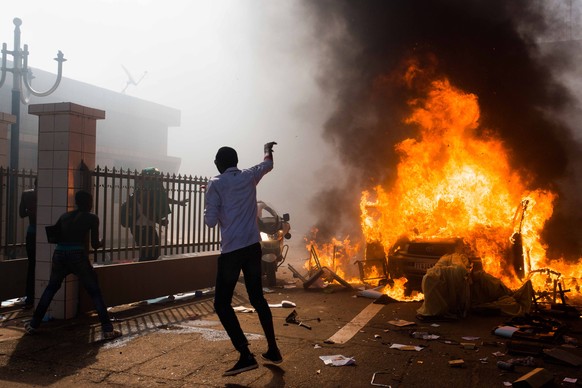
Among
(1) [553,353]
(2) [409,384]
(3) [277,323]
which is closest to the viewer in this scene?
(2) [409,384]

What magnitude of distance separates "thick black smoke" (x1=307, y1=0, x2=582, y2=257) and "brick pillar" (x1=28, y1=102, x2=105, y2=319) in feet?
33.4

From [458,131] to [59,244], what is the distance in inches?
428

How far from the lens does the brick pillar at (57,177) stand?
7.09m

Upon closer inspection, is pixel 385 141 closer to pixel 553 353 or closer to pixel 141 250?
pixel 141 250

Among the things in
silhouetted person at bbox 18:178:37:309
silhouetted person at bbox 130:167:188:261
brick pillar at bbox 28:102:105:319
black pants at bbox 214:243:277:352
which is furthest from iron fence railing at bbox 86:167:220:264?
black pants at bbox 214:243:277:352

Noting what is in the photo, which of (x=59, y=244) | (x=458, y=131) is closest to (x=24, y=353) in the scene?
(x=59, y=244)

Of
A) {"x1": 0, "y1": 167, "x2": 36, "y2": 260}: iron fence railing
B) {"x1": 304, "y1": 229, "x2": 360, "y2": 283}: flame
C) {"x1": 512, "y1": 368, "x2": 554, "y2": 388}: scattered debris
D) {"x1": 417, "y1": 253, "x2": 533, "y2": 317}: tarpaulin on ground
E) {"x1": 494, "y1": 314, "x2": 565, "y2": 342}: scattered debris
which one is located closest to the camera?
{"x1": 512, "y1": 368, "x2": 554, "y2": 388}: scattered debris

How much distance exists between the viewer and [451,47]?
49.6ft

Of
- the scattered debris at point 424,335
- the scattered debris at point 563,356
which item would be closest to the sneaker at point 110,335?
the scattered debris at point 424,335

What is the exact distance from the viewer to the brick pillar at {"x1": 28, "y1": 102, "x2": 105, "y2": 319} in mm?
7094

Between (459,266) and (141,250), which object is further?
(141,250)

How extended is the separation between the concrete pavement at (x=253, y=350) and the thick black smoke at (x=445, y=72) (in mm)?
8517

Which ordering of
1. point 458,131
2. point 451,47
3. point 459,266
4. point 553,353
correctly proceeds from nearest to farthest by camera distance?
point 553,353 < point 459,266 < point 458,131 < point 451,47

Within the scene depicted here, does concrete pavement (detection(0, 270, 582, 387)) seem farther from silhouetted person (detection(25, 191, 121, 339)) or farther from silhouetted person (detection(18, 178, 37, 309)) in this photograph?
silhouetted person (detection(18, 178, 37, 309))
